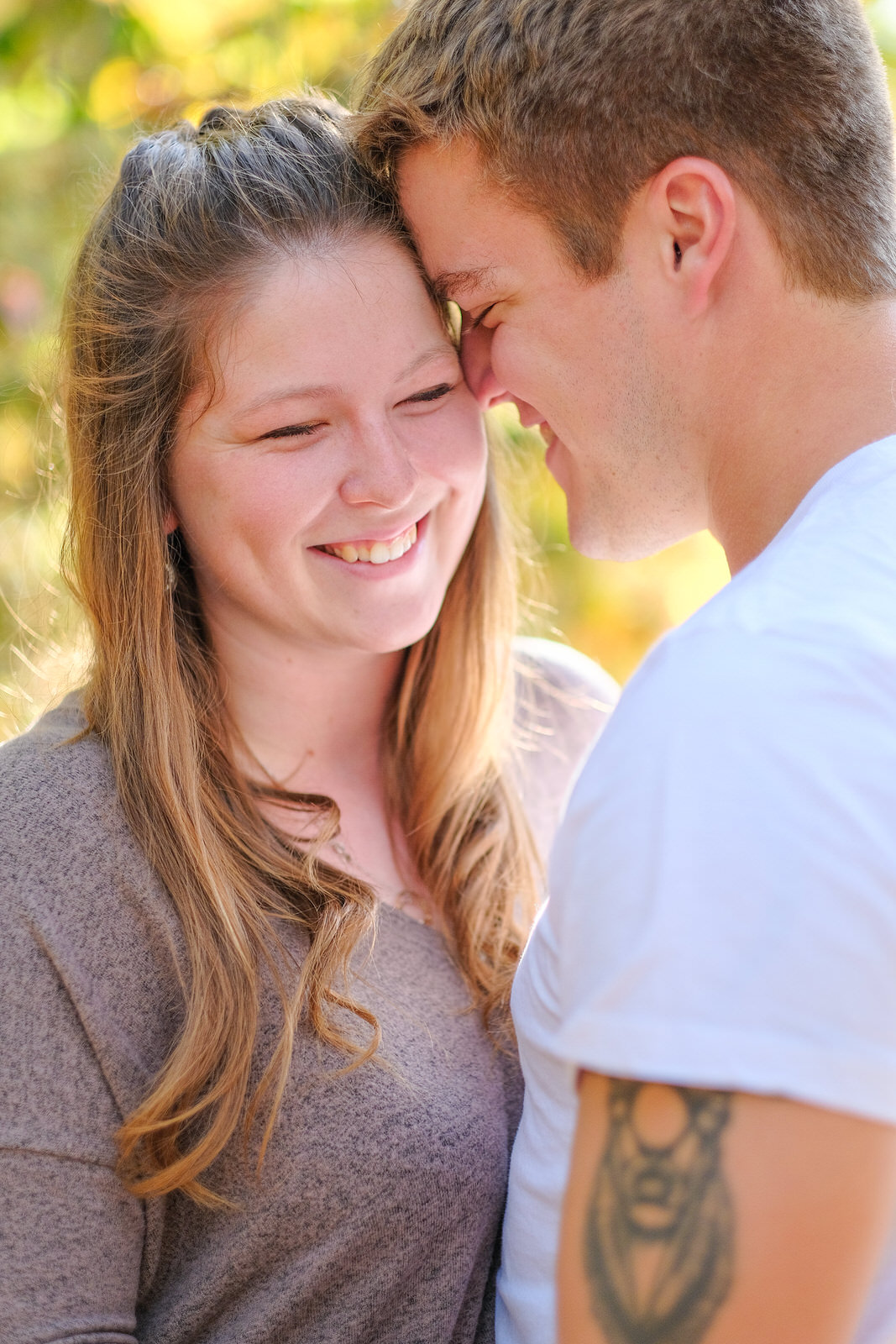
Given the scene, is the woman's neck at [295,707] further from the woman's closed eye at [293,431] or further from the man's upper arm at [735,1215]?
the man's upper arm at [735,1215]

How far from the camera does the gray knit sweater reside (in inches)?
55.5

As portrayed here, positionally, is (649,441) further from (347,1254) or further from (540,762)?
(347,1254)

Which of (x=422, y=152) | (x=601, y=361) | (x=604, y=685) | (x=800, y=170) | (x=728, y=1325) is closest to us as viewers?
(x=728, y=1325)

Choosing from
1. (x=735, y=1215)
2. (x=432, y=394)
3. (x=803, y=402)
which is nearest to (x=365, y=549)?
(x=432, y=394)

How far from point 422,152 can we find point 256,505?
56 centimetres

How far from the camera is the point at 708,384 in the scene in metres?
1.49

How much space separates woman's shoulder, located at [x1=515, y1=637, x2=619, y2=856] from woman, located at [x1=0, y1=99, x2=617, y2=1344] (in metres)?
0.17

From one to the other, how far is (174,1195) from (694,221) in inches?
56.0

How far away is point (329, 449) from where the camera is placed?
1740 mm

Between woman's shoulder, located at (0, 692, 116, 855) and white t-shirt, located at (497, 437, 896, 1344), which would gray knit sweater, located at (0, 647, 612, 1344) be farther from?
white t-shirt, located at (497, 437, 896, 1344)

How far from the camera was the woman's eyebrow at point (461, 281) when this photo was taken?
1.64 meters

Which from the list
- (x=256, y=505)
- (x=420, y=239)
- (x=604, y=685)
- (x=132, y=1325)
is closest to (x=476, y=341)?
(x=420, y=239)

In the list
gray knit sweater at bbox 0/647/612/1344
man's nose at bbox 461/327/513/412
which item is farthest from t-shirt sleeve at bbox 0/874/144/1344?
man's nose at bbox 461/327/513/412

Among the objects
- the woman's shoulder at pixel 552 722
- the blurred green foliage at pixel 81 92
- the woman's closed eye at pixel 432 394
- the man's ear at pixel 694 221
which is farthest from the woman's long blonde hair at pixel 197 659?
the blurred green foliage at pixel 81 92
